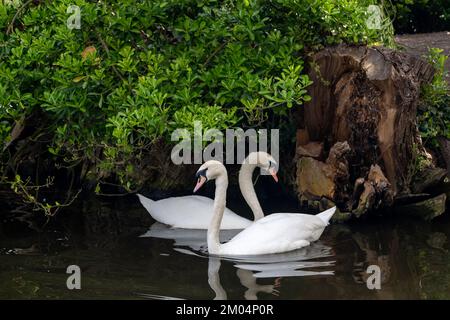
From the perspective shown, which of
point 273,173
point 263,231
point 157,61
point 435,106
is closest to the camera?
point 263,231

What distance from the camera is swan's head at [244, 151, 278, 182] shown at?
8.98 metres

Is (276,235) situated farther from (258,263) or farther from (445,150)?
(445,150)

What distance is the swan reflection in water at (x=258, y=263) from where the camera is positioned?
23.7ft

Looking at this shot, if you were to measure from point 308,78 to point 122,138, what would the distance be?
186 cm

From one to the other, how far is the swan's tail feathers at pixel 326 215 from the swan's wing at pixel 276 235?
88 millimetres

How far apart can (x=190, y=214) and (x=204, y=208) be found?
158 mm

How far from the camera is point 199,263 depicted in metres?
7.96

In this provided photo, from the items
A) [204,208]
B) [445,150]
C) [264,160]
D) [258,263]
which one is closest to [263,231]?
[258,263]

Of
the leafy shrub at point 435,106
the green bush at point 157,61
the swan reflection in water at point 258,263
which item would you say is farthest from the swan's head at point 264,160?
the leafy shrub at point 435,106

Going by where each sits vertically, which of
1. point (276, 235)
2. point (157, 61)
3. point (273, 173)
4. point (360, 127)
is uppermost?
point (157, 61)

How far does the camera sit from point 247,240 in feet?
26.9

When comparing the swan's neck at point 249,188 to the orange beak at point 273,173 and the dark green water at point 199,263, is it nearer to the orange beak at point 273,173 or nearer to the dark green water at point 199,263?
the orange beak at point 273,173
